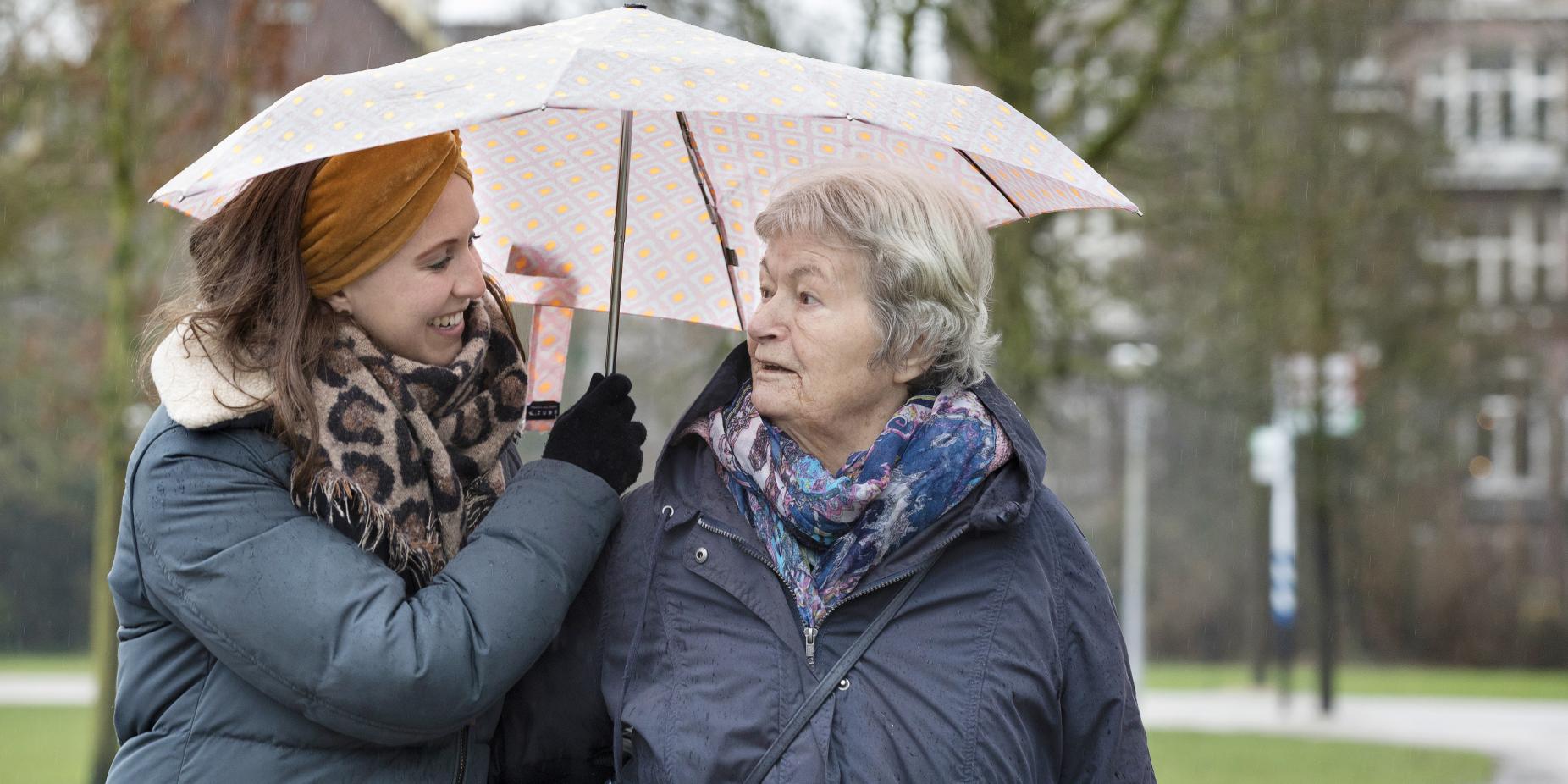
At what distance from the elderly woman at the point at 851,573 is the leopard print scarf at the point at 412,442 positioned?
0.29 meters

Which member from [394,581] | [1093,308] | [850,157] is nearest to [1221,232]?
[1093,308]

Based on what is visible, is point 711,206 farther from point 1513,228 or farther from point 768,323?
point 1513,228

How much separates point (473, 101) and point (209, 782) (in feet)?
3.57

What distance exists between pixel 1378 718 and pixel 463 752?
1626cm

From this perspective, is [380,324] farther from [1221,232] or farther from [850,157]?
[1221,232]

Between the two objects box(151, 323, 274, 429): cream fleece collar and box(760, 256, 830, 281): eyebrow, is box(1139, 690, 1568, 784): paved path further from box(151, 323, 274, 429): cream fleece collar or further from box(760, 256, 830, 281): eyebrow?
box(151, 323, 274, 429): cream fleece collar

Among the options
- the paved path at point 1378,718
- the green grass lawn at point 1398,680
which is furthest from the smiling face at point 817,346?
the green grass lawn at point 1398,680

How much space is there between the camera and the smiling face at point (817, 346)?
282 centimetres

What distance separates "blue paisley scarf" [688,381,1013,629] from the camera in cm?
270

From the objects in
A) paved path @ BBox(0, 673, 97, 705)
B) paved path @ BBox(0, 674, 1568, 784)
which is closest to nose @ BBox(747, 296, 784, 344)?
paved path @ BBox(0, 674, 1568, 784)

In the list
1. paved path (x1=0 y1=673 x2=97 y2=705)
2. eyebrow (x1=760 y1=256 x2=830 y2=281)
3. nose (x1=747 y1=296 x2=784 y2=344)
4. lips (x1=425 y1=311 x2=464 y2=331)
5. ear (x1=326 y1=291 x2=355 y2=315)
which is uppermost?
eyebrow (x1=760 y1=256 x2=830 y2=281)

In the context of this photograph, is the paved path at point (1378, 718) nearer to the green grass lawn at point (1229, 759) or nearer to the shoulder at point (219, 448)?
the green grass lawn at point (1229, 759)

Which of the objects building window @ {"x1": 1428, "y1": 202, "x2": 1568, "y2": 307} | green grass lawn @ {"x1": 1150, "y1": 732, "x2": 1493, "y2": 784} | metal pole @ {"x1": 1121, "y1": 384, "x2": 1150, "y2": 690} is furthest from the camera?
building window @ {"x1": 1428, "y1": 202, "x2": 1568, "y2": 307}

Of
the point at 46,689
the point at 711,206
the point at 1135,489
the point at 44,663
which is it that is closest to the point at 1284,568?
the point at 1135,489
